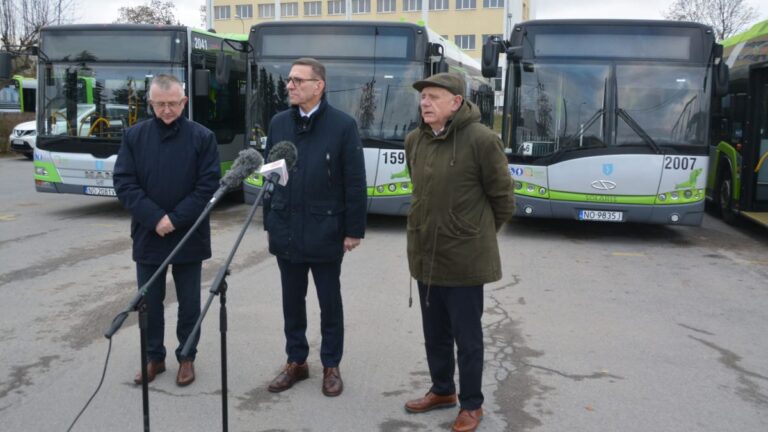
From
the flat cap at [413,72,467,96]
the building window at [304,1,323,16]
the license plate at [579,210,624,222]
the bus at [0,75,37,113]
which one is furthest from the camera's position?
the building window at [304,1,323,16]

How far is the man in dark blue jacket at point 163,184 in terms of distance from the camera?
4.61 metres

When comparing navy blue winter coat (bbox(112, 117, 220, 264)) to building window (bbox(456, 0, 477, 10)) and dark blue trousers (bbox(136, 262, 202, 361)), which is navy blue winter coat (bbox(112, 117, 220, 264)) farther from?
building window (bbox(456, 0, 477, 10))

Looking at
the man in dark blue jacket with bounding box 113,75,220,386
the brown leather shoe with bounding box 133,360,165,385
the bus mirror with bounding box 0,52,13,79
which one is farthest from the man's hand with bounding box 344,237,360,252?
the bus mirror with bounding box 0,52,13,79

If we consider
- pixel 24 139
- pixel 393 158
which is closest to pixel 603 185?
pixel 393 158

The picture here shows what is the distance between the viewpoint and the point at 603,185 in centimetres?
1045

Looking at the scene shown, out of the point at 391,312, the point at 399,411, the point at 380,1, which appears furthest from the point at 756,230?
the point at 380,1

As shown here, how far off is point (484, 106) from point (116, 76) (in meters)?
10.0

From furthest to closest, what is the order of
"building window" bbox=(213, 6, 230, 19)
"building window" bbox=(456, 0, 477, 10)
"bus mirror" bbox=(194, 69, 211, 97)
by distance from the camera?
1. "building window" bbox=(213, 6, 230, 19)
2. "building window" bbox=(456, 0, 477, 10)
3. "bus mirror" bbox=(194, 69, 211, 97)

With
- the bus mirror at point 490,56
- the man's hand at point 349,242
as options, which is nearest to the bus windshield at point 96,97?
the bus mirror at point 490,56

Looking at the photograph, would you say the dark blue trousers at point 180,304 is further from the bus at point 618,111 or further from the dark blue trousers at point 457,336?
the bus at point 618,111

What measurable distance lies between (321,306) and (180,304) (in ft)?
3.12

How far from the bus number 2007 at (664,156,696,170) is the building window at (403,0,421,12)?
238ft

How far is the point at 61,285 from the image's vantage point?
7.46 meters

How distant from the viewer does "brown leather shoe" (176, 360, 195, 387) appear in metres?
4.73
